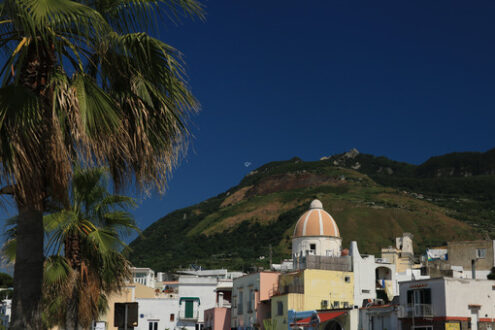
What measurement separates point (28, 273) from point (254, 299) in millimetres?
52303

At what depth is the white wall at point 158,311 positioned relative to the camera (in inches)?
2559

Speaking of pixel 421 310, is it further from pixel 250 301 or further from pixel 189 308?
pixel 189 308

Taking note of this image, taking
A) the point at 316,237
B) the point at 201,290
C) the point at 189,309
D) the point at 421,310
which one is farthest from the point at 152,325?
the point at 421,310

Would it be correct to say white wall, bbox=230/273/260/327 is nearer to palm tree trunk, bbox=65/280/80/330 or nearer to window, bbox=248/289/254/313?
window, bbox=248/289/254/313

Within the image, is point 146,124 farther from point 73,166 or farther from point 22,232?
point 22,232

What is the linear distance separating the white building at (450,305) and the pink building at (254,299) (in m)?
18.2

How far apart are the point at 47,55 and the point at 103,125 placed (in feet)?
4.50

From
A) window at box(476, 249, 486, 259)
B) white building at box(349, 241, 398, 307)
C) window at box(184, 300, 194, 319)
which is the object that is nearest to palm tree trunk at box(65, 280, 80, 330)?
white building at box(349, 241, 398, 307)

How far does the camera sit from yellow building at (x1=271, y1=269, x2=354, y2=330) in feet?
184

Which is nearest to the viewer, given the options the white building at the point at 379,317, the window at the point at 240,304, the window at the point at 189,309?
the white building at the point at 379,317

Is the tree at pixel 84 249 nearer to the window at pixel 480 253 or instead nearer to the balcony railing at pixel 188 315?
the balcony railing at pixel 188 315

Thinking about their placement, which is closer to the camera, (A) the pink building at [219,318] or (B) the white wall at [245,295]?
(B) the white wall at [245,295]

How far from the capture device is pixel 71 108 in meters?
9.97

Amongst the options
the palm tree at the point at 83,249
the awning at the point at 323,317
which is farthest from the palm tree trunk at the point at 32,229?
the awning at the point at 323,317
